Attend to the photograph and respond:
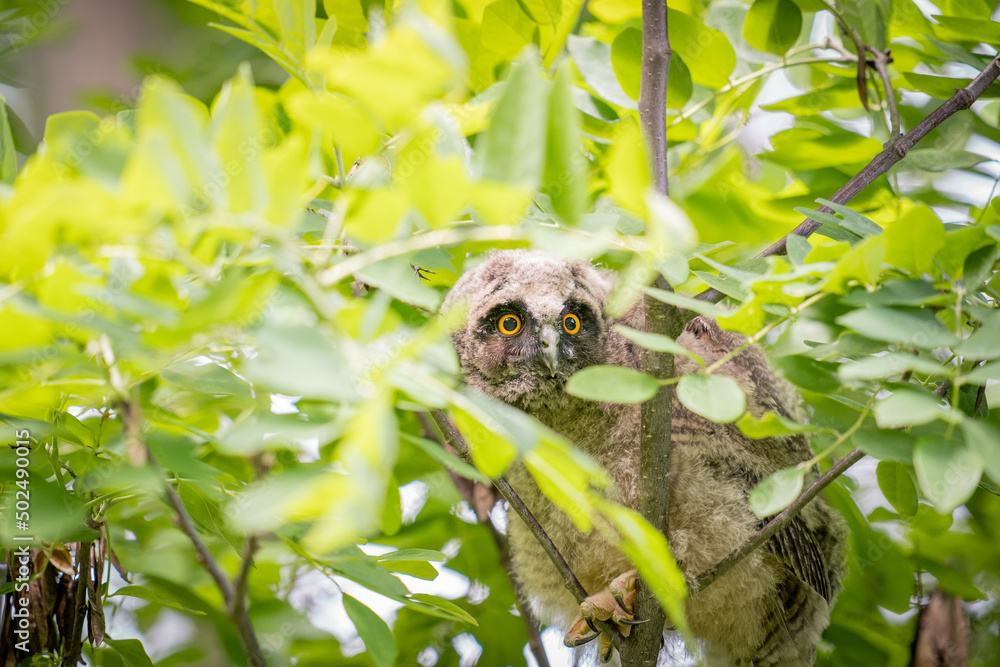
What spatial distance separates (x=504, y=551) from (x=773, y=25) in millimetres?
2111

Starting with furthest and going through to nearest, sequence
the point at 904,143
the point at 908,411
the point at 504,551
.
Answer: the point at 504,551
the point at 904,143
the point at 908,411

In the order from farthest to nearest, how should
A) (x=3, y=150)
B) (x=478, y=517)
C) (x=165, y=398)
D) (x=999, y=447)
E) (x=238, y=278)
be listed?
(x=478, y=517)
(x=165, y=398)
(x=3, y=150)
(x=999, y=447)
(x=238, y=278)

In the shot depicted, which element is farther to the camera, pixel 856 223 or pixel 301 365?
pixel 856 223

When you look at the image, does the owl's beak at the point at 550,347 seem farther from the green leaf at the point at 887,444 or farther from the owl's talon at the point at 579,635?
the green leaf at the point at 887,444

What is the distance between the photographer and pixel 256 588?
267cm

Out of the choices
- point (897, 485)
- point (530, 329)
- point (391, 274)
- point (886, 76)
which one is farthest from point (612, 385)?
point (530, 329)

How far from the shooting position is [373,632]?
1522 mm

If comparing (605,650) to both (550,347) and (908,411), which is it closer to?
(550,347)

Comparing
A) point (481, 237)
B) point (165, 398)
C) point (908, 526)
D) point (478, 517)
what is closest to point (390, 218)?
point (481, 237)

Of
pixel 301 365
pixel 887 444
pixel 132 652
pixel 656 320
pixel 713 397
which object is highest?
pixel 301 365

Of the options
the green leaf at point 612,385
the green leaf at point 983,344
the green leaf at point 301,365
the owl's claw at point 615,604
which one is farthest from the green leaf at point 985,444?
the owl's claw at point 615,604

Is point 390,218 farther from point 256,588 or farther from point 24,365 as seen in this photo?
point 256,588

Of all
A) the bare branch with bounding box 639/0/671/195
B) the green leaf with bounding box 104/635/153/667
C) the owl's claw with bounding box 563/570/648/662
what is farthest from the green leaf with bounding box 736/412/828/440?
the green leaf with bounding box 104/635/153/667

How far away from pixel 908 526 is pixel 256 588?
253 cm
